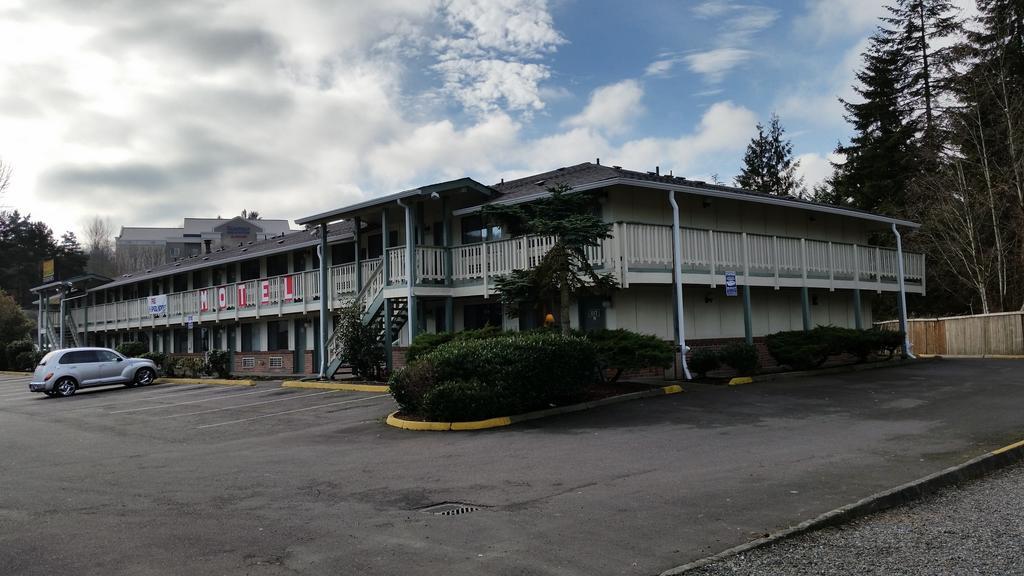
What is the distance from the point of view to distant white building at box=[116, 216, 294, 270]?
278 feet

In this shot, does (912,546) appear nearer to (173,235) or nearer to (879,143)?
(879,143)

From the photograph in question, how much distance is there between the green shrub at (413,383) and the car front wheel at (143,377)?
18661mm

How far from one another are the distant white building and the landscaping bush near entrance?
73.8 m

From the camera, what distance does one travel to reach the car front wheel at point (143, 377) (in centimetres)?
2769

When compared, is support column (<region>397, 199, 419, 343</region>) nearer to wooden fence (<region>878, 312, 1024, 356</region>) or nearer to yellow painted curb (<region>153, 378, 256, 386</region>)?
yellow painted curb (<region>153, 378, 256, 386</region>)

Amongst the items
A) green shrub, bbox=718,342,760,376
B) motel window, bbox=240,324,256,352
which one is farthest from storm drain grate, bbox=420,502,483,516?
motel window, bbox=240,324,256,352

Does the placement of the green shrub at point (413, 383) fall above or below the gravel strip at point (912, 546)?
above

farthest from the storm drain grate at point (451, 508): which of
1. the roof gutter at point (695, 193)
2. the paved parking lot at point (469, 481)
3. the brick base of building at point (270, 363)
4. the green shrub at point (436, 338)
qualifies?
the brick base of building at point (270, 363)

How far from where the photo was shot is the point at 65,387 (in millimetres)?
25109

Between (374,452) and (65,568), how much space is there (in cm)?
522

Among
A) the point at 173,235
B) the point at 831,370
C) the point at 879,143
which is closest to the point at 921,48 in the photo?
the point at 879,143

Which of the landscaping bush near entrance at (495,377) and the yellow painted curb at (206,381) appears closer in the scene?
the landscaping bush near entrance at (495,377)

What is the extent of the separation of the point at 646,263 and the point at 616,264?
1068mm

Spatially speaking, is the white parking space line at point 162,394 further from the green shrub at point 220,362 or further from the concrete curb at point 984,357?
the concrete curb at point 984,357
